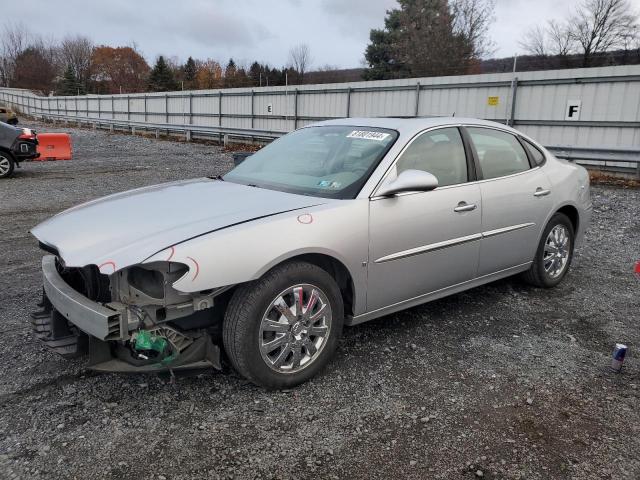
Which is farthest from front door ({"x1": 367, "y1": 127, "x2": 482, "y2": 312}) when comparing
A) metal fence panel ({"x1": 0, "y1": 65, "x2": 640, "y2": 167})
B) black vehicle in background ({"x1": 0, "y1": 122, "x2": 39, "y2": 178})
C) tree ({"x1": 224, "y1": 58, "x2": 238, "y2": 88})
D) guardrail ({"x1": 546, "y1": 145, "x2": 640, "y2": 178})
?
tree ({"x1": 224, "y1": 58, "x2": 238, "y2": 88})

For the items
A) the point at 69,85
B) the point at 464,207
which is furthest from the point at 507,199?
the point at 69,85

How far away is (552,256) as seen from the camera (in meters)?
4.90

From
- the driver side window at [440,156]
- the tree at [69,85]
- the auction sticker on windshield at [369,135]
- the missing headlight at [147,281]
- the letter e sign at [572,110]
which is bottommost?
the missing headlight at [147,281]

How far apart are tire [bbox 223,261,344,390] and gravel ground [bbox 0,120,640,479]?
17 centimetres

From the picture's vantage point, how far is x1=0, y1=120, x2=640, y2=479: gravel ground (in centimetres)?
246

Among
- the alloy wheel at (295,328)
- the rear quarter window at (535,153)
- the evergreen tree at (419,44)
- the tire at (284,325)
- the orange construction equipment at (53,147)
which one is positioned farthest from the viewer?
the evergreen tree at (419,44)

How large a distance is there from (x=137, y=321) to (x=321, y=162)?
1.79 m

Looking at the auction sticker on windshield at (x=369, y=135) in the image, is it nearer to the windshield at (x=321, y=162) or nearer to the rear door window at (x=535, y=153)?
the windshield at (x=321, y=162)

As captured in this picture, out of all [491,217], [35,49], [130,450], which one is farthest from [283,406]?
[35,49]

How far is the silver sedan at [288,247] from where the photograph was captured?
270 cm

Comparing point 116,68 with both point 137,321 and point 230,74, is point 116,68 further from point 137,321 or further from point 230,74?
point 137,321

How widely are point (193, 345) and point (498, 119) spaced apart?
1347 centimetres

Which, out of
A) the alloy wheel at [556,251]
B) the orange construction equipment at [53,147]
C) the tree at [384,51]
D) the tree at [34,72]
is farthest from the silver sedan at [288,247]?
the tree at [34,72]

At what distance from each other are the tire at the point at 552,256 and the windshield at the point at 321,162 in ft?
6.47
